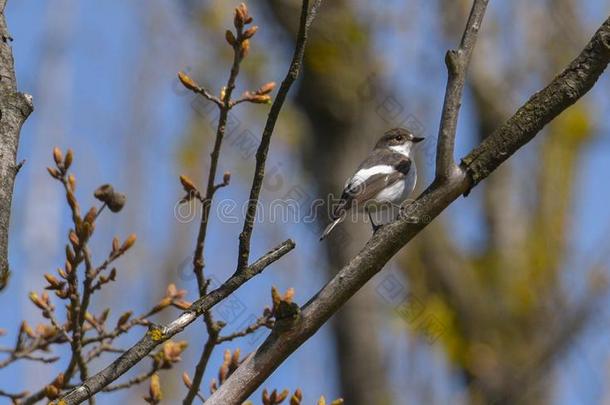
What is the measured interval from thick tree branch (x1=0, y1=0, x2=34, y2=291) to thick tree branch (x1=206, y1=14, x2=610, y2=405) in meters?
0.77

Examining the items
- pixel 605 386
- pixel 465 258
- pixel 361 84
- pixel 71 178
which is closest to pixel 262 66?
pixel 361 84

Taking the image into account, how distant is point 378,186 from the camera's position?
20.5 feet

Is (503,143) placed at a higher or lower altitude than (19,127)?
lower

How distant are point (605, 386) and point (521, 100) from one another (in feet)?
16.4

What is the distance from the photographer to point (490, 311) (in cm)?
1077

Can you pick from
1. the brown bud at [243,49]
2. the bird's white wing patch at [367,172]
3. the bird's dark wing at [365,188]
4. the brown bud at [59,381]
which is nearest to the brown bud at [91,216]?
the brown bud at [59,381]

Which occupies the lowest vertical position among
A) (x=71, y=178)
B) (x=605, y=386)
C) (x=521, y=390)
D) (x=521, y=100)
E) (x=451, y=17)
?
(x=605, y=386)

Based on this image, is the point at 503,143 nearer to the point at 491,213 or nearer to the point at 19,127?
the point at 19,127

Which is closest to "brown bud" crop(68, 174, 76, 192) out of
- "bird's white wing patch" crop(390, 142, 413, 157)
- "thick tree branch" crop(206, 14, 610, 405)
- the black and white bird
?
"thick tree branch" crop(206, 14, 610, 405)

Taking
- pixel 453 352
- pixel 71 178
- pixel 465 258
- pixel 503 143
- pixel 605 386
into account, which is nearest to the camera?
pixel 503 143

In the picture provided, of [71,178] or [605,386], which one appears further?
[605,386]

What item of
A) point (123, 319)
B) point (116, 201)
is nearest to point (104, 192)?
point (116, 201)

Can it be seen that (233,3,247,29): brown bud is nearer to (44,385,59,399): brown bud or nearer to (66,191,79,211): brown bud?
(66,191,79,211): brown bud

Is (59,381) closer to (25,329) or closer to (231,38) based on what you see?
(25,329)
